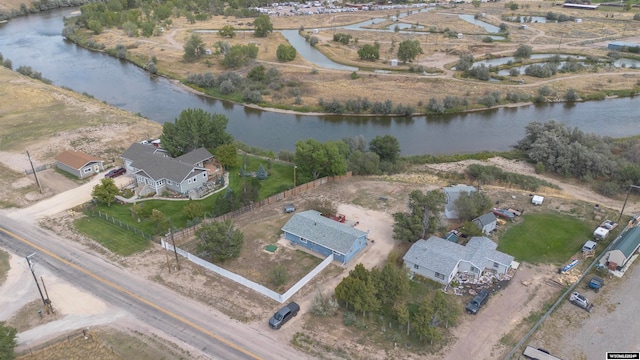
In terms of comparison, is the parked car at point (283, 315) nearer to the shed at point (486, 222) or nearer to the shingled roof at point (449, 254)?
the shingled roof at point (449, 254)

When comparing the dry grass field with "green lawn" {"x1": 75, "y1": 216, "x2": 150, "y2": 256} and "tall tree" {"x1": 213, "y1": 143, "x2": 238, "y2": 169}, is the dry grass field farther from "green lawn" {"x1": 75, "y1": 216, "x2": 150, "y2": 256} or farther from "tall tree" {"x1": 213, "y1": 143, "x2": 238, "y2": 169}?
"tall tree" {"x1": 213, "y1": 143, "x2": 238, "y2": 169}

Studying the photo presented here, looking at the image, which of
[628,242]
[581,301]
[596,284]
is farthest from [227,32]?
[581,301]

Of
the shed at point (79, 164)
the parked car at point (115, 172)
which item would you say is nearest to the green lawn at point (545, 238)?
the parked car at point (115, 172)

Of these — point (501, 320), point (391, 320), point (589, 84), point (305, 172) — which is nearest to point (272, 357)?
point (391, 320)

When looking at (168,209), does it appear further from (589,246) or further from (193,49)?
(193,49)

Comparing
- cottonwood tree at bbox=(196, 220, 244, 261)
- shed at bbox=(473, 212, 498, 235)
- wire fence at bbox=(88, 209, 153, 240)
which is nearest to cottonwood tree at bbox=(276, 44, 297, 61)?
wire fence at bbox=(88, 209, 153, 240)
